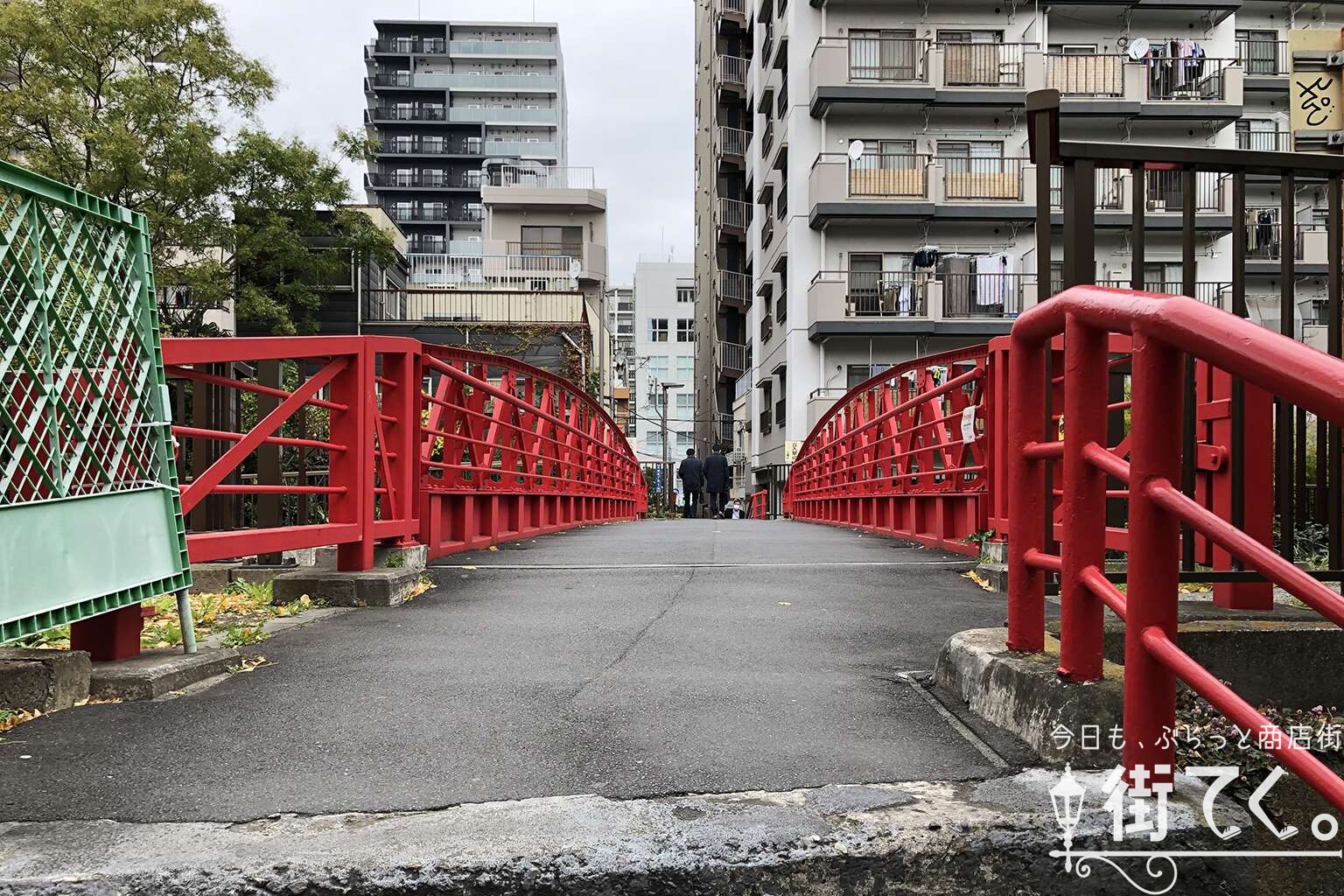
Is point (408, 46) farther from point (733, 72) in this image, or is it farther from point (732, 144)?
point (732, 144)

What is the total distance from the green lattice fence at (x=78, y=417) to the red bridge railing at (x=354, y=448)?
40 cm

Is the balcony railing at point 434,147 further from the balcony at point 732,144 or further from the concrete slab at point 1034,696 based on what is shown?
the concrete slab at point 1034,696

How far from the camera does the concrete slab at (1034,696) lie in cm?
232

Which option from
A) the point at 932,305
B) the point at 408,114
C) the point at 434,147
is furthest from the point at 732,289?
the point at 408,114

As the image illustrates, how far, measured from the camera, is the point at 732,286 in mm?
37500

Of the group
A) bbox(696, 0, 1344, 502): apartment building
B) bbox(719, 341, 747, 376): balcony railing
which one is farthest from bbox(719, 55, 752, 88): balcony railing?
bbox(696, 0, 1344, 502): apartment building

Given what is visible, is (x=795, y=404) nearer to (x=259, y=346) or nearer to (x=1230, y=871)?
(x=259, y=346)

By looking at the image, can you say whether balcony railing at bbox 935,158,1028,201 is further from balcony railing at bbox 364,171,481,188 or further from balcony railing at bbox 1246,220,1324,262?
balcony railing at bbox 364,171,481,188

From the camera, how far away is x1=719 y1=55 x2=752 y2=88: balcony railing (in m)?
36.8

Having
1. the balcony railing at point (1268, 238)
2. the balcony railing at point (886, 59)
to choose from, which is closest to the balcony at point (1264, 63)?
the balcony railing at point (1268, 238)

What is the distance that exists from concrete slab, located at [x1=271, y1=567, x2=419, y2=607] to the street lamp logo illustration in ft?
11.6

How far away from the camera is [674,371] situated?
76875mm

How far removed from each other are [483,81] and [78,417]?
72581 millimetres

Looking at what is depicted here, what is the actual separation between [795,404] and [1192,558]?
71.4 ft
